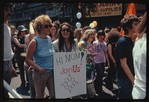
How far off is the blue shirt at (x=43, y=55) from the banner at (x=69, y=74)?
0.18 metres

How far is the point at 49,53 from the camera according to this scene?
2078 mm

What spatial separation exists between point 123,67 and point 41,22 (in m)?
1.37

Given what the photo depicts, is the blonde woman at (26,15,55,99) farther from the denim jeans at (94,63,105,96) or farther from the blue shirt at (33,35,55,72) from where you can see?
the denim jeans at (94,63,105,96)

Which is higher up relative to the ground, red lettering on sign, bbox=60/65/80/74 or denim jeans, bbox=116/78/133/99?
red lettering on sign, bbox=60/65/80/74

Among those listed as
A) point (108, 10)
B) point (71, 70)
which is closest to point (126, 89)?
point (71, 70)

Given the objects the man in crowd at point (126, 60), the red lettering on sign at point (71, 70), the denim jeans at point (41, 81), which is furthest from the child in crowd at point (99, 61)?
the denim jeans at point (41, 81)

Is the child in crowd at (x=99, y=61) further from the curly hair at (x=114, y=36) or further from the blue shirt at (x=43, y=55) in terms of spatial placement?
the blue shirt at (x=43, y=55)

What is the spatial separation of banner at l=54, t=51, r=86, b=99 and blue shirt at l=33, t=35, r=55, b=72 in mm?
180

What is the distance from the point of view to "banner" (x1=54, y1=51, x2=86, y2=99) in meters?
1.95

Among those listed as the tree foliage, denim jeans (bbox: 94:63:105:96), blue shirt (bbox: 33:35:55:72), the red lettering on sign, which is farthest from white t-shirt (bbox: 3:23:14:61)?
the tree foliage

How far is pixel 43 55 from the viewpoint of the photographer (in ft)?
6.64

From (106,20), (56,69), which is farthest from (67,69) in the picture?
(106,20)

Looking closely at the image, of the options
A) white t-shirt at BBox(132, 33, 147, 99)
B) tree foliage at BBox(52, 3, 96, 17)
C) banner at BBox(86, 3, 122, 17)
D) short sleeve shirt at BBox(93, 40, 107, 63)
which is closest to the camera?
white t-shirt at BBox(132, 33, 147, 99)

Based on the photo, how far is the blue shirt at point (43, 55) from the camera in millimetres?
2021
